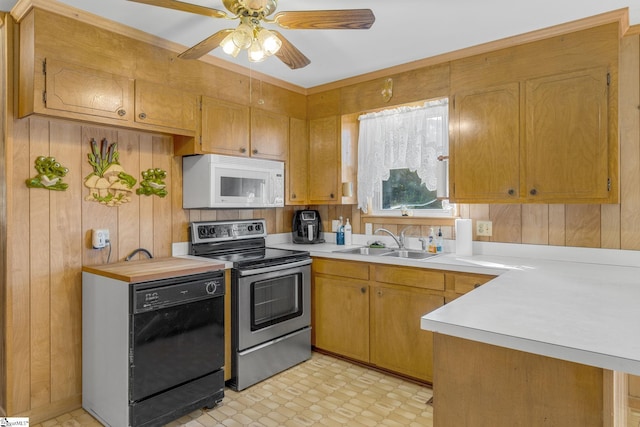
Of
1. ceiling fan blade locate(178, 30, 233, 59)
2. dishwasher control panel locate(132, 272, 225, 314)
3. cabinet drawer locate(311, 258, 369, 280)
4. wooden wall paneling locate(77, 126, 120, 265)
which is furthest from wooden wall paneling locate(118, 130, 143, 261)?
cabinet drawer locate(311, 258, 369, 280)

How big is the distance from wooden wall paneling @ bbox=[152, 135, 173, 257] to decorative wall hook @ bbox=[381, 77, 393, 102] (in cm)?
167

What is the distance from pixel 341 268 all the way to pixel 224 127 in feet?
4.54

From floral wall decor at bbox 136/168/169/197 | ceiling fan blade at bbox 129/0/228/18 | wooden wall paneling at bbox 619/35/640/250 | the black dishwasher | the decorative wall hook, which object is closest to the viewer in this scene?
ceiling fan blade at bbox 129/0/228/18

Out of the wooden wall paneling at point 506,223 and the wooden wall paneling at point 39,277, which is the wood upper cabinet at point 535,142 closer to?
the wooden wall paneling at point 506,223

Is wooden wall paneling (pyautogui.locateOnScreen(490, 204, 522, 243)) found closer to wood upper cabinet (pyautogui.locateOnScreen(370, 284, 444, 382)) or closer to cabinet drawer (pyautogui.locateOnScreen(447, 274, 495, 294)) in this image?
cabinet drawer (pyautogui.locateOnScreen(447, 274, 495, 294))

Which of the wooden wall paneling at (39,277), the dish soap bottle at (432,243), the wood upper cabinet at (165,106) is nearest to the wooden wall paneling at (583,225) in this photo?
the dish soap bottle at (432,243)

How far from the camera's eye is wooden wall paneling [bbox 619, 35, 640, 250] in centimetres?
235

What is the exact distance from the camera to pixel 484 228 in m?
2.85

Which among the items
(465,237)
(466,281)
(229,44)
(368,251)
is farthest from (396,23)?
(368,251)

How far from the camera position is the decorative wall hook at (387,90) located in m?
3.11

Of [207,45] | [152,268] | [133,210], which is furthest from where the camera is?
[133,210]

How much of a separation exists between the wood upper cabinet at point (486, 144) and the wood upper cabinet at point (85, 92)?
7.09 feet

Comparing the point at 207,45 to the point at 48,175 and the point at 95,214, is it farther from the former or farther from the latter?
the point at 95,214

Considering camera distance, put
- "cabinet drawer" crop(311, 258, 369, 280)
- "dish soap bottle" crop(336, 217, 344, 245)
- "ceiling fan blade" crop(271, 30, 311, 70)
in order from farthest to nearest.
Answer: "dish soap bottle" crop(336, 217, 344, 245) < "cabinet drawer" crop(311, 258, 369, 280) < "ceiling fan blade" crop(271, 30, 311, 70)
